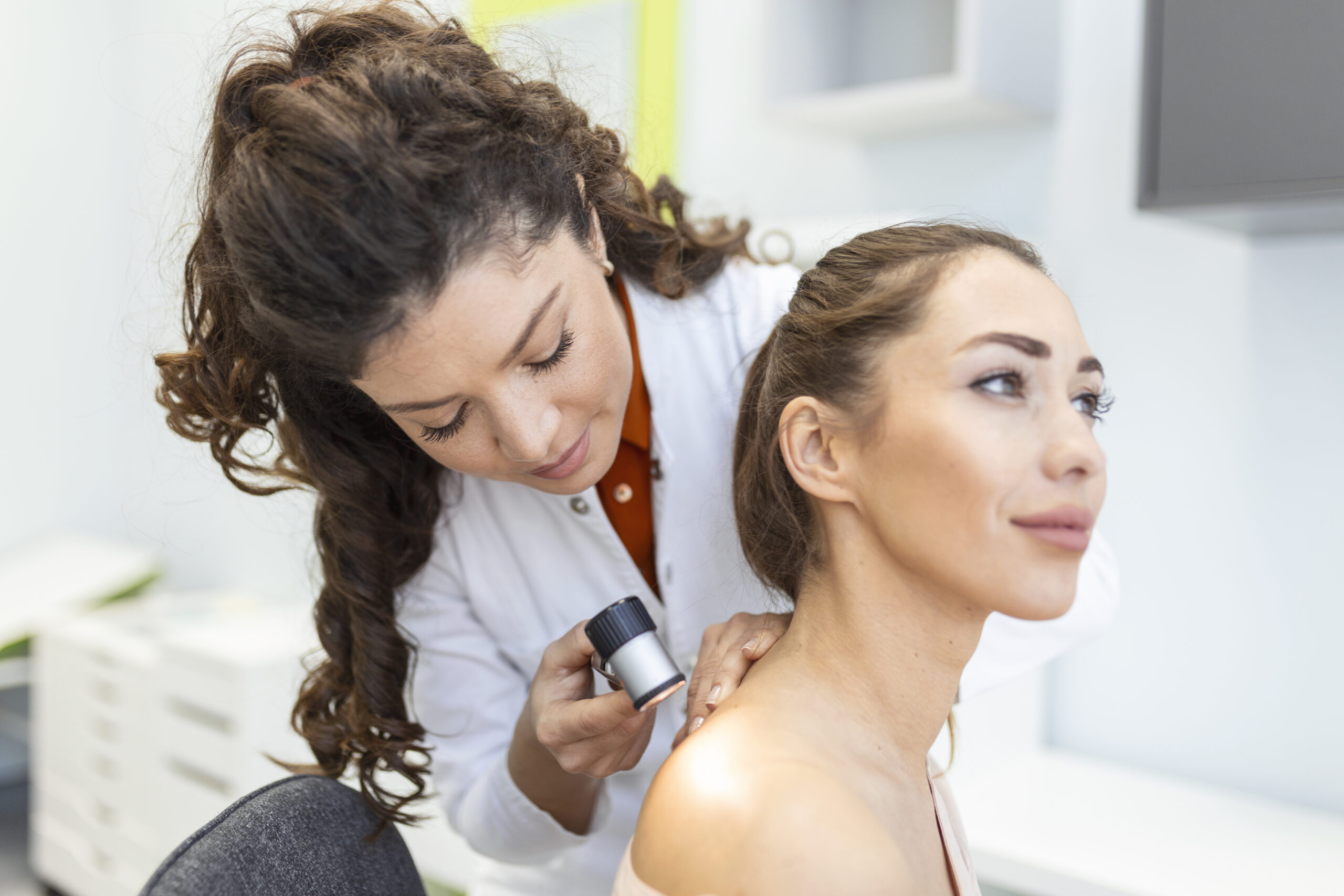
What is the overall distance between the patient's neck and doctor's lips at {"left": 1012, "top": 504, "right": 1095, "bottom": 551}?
9 cm

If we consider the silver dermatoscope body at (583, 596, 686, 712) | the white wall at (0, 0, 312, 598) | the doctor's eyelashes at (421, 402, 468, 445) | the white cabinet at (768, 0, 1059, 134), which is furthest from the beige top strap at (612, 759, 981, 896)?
the white wall at (0, 0, 312, 598)

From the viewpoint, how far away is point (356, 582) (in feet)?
3.82

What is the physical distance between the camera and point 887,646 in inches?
33.6

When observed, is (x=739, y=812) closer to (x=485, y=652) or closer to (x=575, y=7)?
(x=485, y=652)

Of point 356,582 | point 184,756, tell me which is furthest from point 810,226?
point 184,756

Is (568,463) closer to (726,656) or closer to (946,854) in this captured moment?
(726,656)

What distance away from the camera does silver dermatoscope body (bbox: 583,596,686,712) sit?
2.72 feet

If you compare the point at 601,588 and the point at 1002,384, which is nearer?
the point at 1002,384

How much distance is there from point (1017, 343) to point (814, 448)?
0.60 ft

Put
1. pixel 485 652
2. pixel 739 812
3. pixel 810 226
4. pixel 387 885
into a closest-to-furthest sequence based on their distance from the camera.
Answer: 1. pixel 739 812
2. pixel 387 885
3. pixel 485 652
4. pixel 810 226

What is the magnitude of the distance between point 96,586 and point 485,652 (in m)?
2.04

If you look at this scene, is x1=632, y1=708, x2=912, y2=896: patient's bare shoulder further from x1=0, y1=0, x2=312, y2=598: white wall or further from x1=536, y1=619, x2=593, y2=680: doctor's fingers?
x1=0, y1=0, x2=312, y2=598: white wall

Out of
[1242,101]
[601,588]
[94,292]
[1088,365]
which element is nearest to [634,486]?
[601,588]

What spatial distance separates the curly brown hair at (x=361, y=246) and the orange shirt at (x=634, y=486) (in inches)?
4.5
